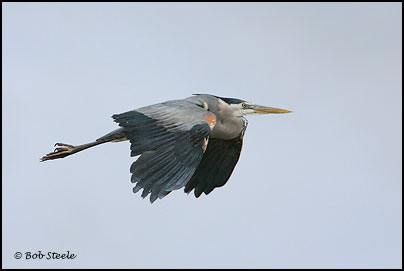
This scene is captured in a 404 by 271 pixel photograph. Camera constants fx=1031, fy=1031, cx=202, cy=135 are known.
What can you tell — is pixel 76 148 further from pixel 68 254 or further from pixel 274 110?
pixel 274 110

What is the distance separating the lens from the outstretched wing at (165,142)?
1057 cm

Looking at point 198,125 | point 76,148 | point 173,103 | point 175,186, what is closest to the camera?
point 175,186

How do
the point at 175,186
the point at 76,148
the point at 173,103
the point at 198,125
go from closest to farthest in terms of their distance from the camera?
the point at 175,186 → the point at 198,125 → the point at 173,103 → the point at 76,148

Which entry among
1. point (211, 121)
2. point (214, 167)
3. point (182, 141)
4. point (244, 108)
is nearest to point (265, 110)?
point (244, 108)

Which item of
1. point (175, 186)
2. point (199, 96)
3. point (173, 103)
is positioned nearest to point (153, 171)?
point (175, 186)

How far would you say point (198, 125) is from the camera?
11258 millimetres

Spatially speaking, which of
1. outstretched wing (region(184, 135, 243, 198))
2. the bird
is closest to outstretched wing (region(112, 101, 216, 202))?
the bird

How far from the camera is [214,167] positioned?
13.0 metres

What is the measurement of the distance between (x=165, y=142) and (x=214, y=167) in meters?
2.08

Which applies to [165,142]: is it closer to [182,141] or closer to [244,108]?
[182,141]

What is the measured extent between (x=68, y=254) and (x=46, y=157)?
4.24 ft

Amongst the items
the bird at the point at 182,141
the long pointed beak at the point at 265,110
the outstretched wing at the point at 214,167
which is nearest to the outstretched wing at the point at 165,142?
the bird at the point at 182,141

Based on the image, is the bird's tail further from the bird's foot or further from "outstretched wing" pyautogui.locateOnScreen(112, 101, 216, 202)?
"outstretched wing" pyautogui.locateOnScreen(112, 101, 216, 202)

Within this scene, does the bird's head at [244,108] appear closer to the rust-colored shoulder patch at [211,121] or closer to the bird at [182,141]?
the bird at [182,141]
